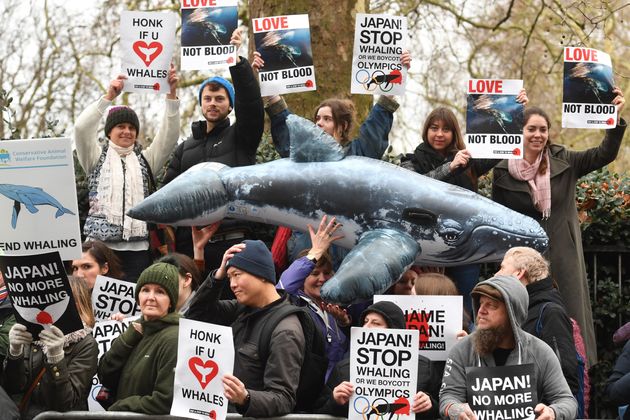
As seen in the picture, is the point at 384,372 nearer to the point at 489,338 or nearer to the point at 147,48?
the point at 489,338

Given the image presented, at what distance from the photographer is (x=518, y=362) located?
23.8 ft

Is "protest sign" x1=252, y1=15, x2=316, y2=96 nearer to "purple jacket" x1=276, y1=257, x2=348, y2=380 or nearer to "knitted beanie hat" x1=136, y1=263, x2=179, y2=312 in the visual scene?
"purple jacket" x1=276, y1=257, x2=348, y2=380

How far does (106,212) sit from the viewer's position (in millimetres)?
9531

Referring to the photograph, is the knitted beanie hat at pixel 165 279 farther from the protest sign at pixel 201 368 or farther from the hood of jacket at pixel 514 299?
the hood of jacket at pixel 514 299

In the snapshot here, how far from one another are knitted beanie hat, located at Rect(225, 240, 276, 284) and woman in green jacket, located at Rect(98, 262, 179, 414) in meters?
0.40

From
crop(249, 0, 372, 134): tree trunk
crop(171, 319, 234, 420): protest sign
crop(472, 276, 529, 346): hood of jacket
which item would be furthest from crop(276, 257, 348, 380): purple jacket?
crop(249, 0, 372, 134): tree trunk

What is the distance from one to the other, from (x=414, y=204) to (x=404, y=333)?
1361 millimetres

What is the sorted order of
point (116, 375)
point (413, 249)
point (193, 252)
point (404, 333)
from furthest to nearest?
1. point (193, 252)
2. point (413, 249)
3. point (116, 375)
4. point (404, 333)

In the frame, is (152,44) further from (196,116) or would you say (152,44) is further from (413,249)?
(196,116)

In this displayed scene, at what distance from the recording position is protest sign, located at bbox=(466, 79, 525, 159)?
9.09m

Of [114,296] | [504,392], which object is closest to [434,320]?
[504,392]

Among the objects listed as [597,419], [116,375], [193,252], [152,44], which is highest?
[152,44]

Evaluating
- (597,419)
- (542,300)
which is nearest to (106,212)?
(542,300)

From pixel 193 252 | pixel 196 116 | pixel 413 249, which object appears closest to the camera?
pixel 413 249
